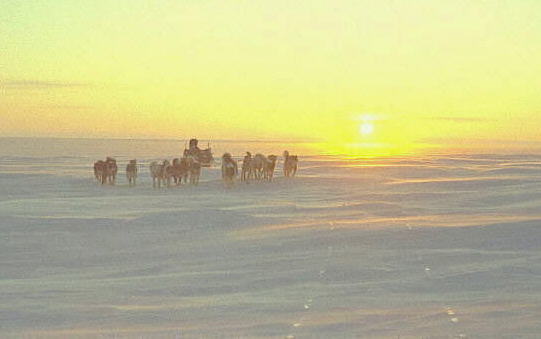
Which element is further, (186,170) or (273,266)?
(186,170)

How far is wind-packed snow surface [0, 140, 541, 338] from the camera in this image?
9.05 m

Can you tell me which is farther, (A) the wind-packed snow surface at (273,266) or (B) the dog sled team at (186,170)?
(B) the dog sled team at (186,170)

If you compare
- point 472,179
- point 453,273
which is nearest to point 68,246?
point 453,273

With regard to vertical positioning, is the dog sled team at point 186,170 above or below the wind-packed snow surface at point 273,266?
above

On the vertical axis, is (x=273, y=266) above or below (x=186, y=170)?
below

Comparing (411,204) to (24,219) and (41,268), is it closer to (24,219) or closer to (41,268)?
(24,219)

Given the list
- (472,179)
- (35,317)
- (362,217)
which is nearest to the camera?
(35,317)

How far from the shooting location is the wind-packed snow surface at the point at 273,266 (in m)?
9.05

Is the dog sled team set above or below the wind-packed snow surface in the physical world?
above

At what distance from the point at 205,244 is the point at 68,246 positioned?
2319 mm

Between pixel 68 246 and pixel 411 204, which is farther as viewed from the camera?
pixel 411 204

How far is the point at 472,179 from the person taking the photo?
31.1m

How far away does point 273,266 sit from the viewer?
41.0 ft

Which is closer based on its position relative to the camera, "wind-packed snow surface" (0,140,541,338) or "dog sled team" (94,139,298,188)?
"wind-packed snow surface" (0,140,541,338)
